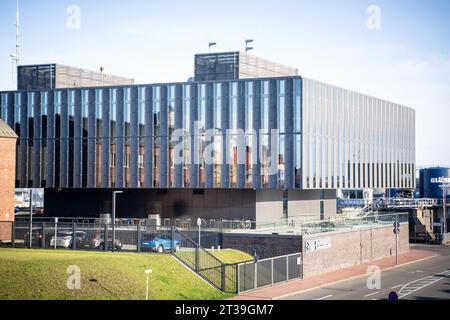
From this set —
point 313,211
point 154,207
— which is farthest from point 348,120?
point 154,207

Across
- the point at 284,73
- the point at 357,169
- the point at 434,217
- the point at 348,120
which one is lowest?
the point at 434,217

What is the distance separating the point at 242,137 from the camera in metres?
62.6

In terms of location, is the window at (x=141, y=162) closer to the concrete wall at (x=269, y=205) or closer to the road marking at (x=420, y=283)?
the concrete wall at (x=269, y=205)

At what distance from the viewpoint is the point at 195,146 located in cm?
6406

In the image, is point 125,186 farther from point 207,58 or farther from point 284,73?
point 284,73

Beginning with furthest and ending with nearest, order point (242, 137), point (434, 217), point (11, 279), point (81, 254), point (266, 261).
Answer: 1. point (434, 217)
2. point (242, 137)
3. point (266, 261)
4. point (81, 254)
5. point (11, 279)

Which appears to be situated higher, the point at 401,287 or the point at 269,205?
the point at 269,205

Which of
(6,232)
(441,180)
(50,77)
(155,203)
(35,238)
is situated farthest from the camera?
(441,180)

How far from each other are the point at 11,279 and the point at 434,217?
73643 mm

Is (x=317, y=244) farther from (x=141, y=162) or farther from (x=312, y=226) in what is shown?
(x=141, y=162)

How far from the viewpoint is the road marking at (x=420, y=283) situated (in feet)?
143

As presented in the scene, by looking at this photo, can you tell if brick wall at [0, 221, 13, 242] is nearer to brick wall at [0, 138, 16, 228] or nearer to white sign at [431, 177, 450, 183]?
brick wall at [0, 138, 16, 228]

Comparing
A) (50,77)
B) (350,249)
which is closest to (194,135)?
(350,249)

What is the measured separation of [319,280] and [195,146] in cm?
2108
